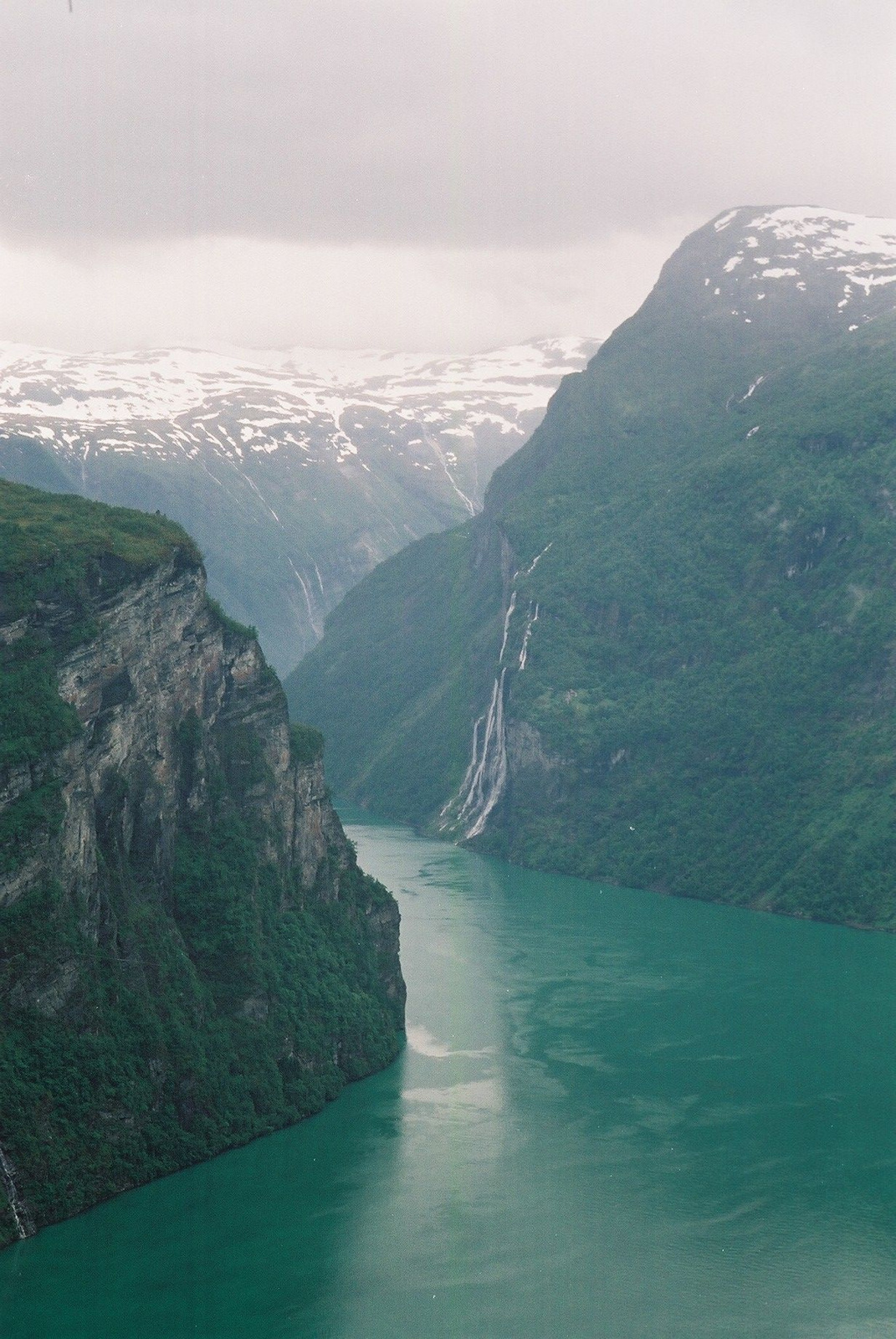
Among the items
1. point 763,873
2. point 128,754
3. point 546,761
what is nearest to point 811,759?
point 763,873

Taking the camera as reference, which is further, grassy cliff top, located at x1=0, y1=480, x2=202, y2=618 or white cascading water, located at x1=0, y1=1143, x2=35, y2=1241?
grassy cliff top, located at x1=0, y1=480, x2=202, y2=618

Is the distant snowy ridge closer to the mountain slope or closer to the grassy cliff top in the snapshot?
the mountain slope

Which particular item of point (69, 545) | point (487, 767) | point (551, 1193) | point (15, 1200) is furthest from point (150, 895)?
point (487, 767)

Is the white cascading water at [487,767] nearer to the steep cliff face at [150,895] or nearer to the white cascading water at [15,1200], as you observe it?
the steep cliff face at [150,895]

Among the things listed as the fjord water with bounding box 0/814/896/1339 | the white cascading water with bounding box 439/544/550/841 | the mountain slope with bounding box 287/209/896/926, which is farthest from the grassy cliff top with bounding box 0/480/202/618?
the white cascading water with bounding box 439/544/550/841

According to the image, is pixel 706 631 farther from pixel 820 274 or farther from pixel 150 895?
pixel 150 895

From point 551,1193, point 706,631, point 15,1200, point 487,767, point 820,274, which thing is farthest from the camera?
point 820,274

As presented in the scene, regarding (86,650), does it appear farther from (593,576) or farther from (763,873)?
(593,576)
